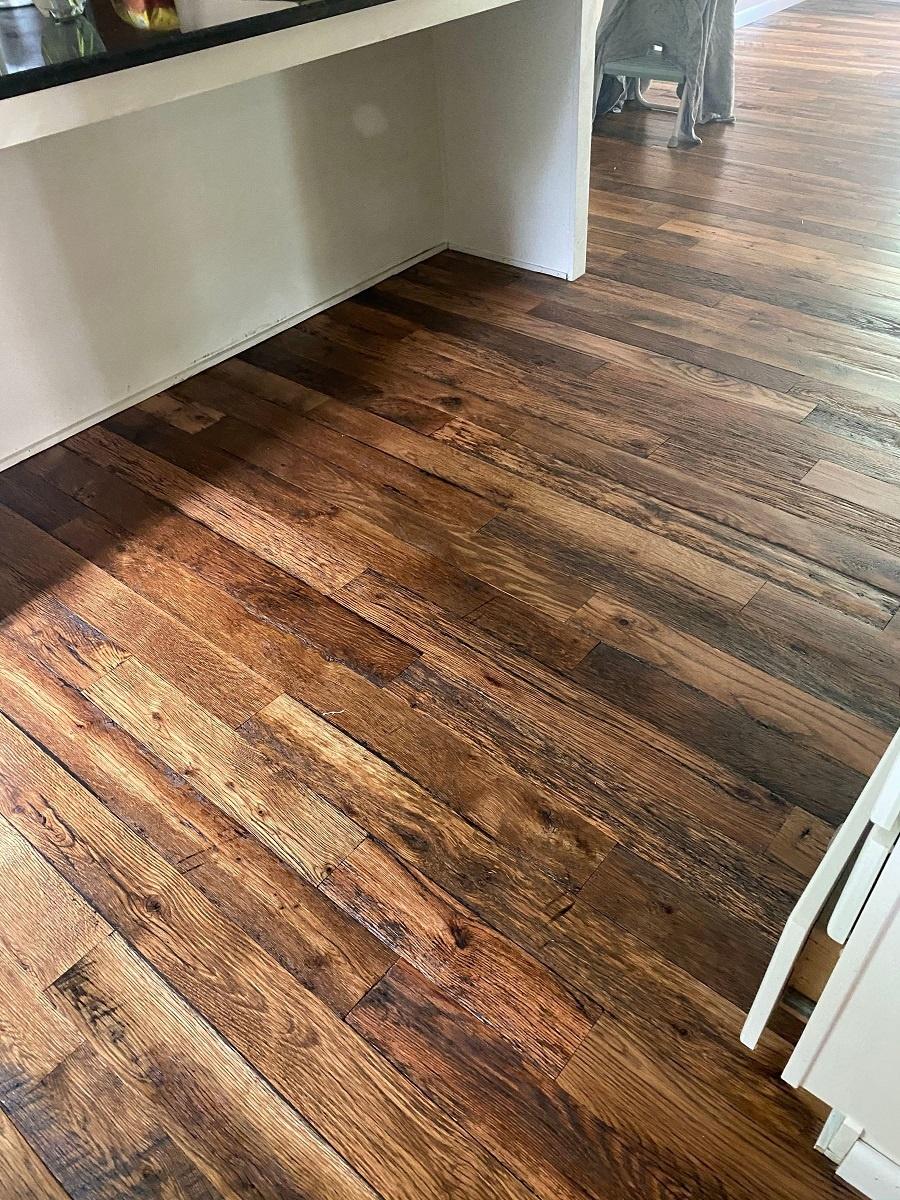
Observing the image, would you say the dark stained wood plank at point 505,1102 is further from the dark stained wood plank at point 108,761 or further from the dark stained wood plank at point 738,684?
the dark stained wood plank at point 738,684

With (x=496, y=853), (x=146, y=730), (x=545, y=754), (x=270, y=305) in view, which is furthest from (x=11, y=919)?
(x=270, y=305)

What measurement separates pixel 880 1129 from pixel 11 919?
1092 mm

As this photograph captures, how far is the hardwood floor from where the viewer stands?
103cm

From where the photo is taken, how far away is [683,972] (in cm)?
113

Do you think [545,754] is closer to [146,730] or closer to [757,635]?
[757,635]

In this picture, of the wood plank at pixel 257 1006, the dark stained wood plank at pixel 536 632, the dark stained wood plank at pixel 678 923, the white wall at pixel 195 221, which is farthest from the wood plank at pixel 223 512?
the dark stained wood plank at pixel 678 923

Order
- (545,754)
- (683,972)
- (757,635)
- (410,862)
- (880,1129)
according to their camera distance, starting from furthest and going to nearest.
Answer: (757,635)
(545,754)
(410,862)
(683,972)
(880,1129)

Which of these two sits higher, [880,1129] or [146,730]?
[880,1129]

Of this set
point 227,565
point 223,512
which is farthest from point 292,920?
point 223,512

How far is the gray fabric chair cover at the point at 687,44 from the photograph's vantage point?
355cm

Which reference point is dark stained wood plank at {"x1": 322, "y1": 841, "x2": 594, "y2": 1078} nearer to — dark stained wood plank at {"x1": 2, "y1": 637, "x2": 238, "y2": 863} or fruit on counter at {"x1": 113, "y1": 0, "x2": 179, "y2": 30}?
dark stained wood plank at {"x1": 2, "y1": 637, "x2": 238, "y2": 863}

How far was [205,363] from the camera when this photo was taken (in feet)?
7.77

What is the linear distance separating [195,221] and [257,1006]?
1816 mm

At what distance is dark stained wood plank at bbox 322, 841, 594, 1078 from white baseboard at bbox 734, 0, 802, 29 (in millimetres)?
5437
